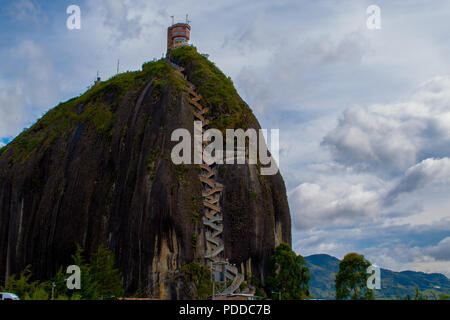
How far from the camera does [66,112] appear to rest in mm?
80438

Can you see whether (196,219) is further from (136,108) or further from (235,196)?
(136,108)

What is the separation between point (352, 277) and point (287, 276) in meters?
6.57

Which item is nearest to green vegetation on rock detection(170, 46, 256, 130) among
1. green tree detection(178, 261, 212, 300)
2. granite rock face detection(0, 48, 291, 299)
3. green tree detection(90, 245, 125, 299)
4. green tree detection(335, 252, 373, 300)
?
granite rock face detection(0, 48, 291, 299)

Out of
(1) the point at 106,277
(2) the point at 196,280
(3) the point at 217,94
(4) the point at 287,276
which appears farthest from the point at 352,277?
(3) the point at 217,94

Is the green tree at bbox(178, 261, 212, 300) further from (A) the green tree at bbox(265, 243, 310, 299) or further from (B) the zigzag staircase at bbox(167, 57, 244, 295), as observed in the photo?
(A) the green tree at bbox(265, 243, 310, 299)

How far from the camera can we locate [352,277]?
5366 centimetres

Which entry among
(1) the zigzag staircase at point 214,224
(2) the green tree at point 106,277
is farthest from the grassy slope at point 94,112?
(2) the green tree at point 106,277

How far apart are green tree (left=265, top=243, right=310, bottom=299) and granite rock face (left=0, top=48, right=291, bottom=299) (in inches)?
50.2

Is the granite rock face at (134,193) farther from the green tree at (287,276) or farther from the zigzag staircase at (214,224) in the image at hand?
the green tree at (287,276)

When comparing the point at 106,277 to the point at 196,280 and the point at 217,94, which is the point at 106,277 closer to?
the point at 196,280

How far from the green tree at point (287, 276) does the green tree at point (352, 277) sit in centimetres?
350

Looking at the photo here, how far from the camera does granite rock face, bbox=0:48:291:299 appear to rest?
50.9m

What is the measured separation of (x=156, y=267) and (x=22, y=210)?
3149 cm

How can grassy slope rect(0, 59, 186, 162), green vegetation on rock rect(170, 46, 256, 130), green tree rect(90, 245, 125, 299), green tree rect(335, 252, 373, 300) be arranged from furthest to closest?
grassy slope rect(0, 59, 186, 162)
green vegetation on rock rect(170, 46, 256, 130)
green tree rect(335, 252, 373, 300)
green tree rect(90, 245, 125, 299)
